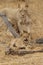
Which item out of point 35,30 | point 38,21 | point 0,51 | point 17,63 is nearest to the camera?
point 17,63

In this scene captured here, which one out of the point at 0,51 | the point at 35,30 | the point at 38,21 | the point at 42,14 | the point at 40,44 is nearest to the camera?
the point at 0,51

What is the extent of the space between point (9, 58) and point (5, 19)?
8.27ft

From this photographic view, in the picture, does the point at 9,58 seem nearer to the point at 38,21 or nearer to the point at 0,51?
the point at 0,51

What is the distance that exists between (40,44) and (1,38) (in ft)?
3.11

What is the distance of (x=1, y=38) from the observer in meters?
7.07

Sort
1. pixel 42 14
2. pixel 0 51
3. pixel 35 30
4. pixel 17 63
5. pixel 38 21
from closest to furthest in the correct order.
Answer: pixel 17 63 → pixel 0 51 → pixel 35 30 → pixel 38 21 → pixel 42 14

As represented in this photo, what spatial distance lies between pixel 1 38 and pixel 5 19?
48.6 inches

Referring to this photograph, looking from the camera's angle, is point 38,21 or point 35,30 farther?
point 38,21

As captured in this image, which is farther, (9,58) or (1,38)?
(1,38)

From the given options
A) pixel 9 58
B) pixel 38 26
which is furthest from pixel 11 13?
pixel 9 58

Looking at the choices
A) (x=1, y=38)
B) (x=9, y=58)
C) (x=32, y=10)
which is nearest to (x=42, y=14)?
(x=32, y=10)

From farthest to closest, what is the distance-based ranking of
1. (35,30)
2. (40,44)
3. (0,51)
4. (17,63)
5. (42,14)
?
(42,14) < (35,30) < (40,44) < (0,51) < (17,63)

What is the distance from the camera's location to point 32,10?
10.0 m

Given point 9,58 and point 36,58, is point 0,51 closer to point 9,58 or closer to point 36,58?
point 9,58
